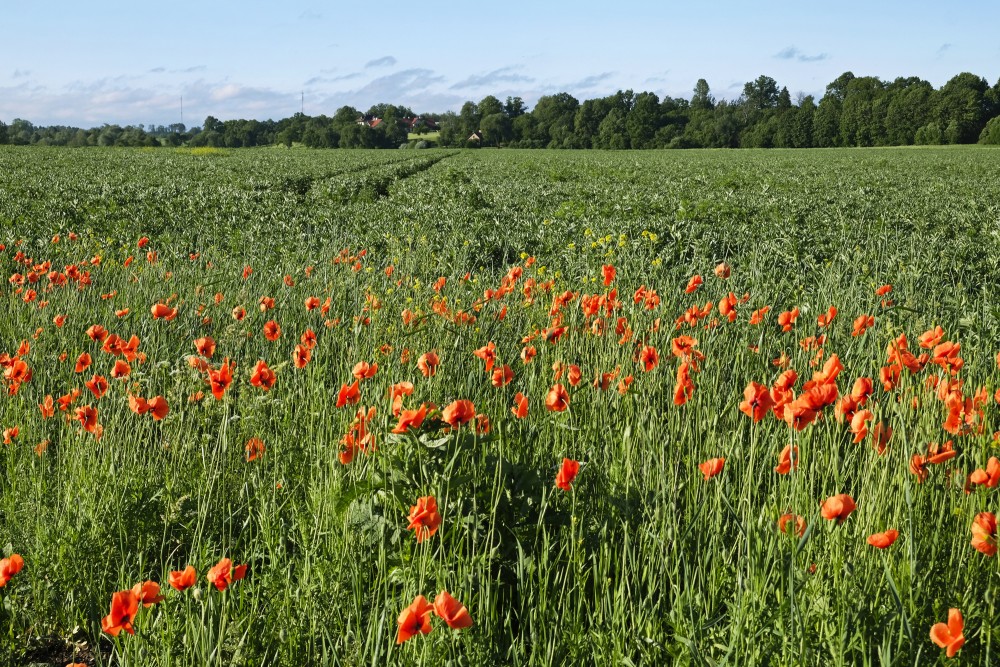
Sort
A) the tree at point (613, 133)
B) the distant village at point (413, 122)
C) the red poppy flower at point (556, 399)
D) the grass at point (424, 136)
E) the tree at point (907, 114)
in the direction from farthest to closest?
the distant village at point (413, 122) → the grass at point (424, 136) → the tree at point (613, 133) → the tree at point (907, 114) → the red poppy flower at point (556, 399)

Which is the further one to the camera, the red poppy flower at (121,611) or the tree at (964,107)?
the tree at (964,107)

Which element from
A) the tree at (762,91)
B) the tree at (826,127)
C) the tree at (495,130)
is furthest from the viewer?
the tree at (762,91)

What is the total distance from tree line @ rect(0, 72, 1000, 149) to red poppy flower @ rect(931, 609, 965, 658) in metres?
80.4

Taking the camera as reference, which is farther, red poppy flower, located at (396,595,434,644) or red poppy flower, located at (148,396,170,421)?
red poppy flower, located at (148,396,170,421)

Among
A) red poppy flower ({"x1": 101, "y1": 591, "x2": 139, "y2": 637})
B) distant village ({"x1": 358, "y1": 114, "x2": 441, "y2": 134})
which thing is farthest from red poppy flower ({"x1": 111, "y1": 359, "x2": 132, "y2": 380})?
distant village ({"x1": 358, "y1": 114, "x2": 441, "y2": 134})

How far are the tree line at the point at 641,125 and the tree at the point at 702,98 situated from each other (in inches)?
27.4

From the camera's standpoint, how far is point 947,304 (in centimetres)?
526

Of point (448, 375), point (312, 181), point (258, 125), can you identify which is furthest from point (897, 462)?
point (258, 125)

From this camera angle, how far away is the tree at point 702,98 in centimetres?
10476

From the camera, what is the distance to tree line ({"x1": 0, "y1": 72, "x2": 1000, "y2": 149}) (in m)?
79.6

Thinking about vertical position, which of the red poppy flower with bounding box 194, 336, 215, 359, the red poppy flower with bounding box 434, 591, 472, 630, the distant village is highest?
the distant village

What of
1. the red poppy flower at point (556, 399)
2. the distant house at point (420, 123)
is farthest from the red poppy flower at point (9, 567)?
the distant house at point (420, 123)

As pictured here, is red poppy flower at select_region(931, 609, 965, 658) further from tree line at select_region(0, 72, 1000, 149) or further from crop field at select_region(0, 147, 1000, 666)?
tree line at select_region(0, 72, 1000, 149)

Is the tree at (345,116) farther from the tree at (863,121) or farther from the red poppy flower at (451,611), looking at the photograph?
the red poppy flower at (451,611)
